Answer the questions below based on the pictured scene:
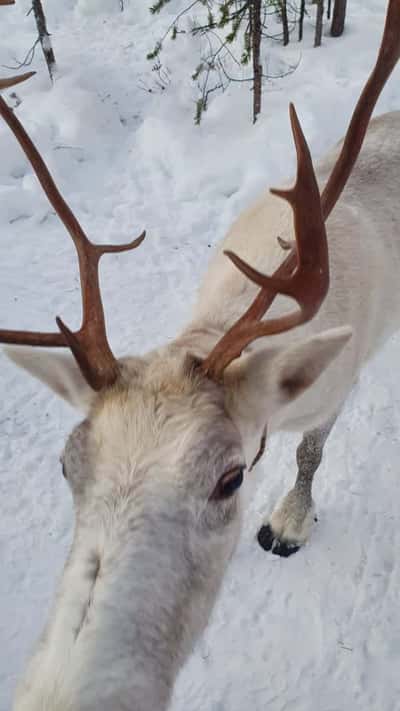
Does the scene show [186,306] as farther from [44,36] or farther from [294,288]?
[44,36]

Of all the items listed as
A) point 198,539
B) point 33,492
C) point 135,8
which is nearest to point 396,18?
point 198,539

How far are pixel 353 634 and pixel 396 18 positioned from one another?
12.7ft

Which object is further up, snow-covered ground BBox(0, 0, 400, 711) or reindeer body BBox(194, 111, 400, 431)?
reindeer body BBox(194, 111, 400, 431)

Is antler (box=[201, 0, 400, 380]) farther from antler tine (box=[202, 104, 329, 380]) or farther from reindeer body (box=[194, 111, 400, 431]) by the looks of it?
reindeer body (box=[194, 111, 400, 431])

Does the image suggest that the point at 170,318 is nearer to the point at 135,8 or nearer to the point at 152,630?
the point at 152,630

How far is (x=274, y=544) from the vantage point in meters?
4.74

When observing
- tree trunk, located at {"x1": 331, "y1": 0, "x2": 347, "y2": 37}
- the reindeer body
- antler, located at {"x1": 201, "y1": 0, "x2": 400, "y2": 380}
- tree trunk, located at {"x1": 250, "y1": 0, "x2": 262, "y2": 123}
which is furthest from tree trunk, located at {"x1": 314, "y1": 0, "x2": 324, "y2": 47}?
antler, located at {"x1": 201, "y1": 0, "x2": 400, "y2": 380}

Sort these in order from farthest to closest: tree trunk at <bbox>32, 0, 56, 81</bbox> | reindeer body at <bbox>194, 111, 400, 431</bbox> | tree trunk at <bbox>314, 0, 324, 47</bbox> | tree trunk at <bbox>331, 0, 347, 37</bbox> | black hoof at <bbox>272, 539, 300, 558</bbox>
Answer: tree trunk at <bbox>331, 0, 347, 37</bbox>, tree trunk at <bbox>314, 0, 324, 47</bbox>, tree trunk at <bbox>32, 0, 56, 81</bbox>, black hoof at <bbox>272, 539, 300, 558</bbox>, reindeer body at <bbox>194, 111, 400, 431</bbox>

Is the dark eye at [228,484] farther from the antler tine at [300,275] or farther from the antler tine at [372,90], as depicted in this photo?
the antler tine at [372,90]

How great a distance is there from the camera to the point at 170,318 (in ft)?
22.8

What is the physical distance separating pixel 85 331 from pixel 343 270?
1.89 m

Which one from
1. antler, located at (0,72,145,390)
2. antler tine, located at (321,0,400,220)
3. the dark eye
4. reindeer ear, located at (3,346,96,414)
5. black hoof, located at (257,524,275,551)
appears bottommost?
black hoof, located at (257,524,275,551)

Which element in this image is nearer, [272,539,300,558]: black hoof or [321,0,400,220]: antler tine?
[321,0,400,220]: antler tine

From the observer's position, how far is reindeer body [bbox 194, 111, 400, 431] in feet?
11.1
